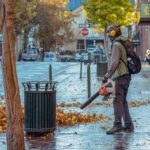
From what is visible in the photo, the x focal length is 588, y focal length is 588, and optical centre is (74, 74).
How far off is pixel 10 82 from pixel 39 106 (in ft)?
6.43

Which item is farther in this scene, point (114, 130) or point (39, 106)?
point (114, 130)

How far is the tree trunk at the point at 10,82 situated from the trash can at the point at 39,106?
5.98 feet

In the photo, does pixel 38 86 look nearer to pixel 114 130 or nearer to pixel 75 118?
pixel 114 130

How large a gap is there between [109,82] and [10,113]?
284 cm

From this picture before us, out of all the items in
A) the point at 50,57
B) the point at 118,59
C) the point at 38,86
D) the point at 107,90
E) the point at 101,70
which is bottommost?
the point at 50,57

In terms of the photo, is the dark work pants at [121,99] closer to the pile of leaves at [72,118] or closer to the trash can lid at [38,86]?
the trash can lid at [38,86]

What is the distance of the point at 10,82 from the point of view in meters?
7.93

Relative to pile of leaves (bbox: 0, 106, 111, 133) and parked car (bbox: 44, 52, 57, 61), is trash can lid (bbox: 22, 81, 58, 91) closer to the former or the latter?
pile of leaves (bbox: 0, 106, 111, 133)

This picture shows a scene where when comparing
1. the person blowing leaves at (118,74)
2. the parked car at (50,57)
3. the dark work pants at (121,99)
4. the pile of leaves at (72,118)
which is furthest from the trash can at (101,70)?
the parked car at (50,57)

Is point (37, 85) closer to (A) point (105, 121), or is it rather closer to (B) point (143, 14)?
(A) point (105, 121)

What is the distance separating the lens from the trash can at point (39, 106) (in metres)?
9.81

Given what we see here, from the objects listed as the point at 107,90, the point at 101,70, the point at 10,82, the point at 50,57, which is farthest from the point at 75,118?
the point at 50,57

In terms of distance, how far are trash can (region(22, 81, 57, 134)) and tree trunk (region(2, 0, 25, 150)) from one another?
5.98 ft

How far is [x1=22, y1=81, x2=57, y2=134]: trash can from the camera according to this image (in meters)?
9.81
